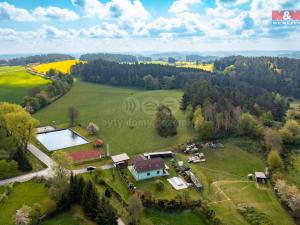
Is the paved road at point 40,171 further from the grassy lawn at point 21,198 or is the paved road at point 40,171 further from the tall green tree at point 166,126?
the tall green tree at point 166,126

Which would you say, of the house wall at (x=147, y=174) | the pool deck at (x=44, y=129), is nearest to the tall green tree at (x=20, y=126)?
the pool deck at (x=44, y=129)

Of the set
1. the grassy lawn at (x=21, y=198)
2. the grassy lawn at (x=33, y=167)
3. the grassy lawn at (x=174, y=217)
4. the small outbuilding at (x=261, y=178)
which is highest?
the grassy lawn at (x=33, y=167)

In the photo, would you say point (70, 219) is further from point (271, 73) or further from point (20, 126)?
point (271, 73)

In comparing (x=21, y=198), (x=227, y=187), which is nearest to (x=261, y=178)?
(x=227, y=187)

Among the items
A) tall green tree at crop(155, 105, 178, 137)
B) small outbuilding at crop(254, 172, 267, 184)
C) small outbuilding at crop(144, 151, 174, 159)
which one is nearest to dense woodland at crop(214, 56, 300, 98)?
tall green tree at crop(155, 105, 178, 137)

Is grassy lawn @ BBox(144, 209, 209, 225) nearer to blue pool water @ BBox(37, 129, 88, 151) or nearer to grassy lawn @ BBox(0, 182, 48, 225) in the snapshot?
grassy lawn @ BBox(0, 182, 48, 225)

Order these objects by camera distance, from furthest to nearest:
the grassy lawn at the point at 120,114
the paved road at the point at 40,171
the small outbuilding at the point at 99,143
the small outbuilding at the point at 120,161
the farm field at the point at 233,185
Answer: the grassy lawn at the point at 120,114 → the small outbuilding at the point at 99,143 → the small outbuilding at the point at 120,161 → the paved road at the point at 40,171 → the farm field at the point at 233,185

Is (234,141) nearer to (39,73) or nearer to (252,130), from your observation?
(252,130)
